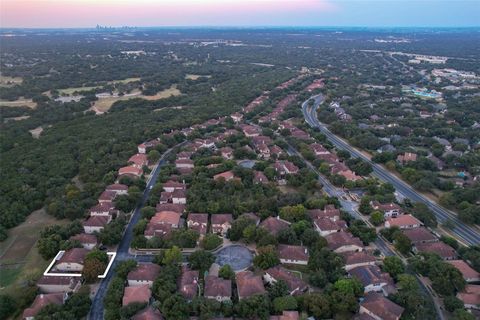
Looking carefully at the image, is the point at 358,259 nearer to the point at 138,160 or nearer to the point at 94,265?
the point at 94,265

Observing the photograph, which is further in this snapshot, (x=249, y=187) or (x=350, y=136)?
(x=350, y=136)

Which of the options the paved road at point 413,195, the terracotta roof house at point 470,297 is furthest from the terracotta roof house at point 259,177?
the terracotta roof house at point 470,297

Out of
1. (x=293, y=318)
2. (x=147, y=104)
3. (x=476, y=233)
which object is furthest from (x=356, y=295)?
(x=147, y=104)

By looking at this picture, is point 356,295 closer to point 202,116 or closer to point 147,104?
point 202,116

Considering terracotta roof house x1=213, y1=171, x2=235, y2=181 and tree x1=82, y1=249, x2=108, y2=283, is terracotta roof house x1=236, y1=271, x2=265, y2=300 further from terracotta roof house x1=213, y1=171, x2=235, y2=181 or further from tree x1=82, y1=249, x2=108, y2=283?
terracotta roof house x1=213, y1=171, x2=235, y2=181

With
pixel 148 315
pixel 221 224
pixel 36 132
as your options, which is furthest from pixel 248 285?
pixel 36 132
